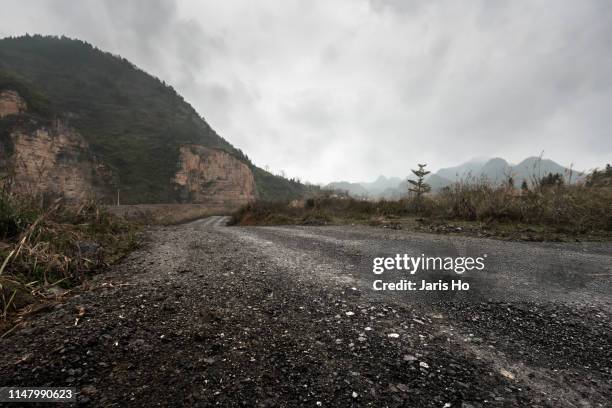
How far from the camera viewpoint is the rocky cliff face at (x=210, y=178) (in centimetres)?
4688

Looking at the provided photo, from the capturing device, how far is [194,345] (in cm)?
143

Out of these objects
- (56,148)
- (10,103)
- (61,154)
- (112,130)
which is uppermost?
(112,130)

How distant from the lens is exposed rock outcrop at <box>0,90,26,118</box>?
3033 centimetres

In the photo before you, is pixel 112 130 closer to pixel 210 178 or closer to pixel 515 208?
A: pixel 210 178

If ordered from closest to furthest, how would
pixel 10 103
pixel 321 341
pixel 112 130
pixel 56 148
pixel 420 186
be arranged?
1. pixel 321 341
2. pixel 420 186
3. pixel 10 103
4. pixel 56 148
5. pixel 112 130

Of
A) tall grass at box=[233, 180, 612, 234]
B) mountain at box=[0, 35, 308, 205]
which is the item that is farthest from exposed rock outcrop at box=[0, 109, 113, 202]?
tall grass at box=[233, 180, 612, 234]

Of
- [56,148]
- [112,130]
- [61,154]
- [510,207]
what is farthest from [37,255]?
[112,130]

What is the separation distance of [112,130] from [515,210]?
6662cm

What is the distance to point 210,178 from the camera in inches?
1975

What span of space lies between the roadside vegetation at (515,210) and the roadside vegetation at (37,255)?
6.31m

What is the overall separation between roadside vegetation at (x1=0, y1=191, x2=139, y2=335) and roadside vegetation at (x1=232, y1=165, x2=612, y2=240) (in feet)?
20.7

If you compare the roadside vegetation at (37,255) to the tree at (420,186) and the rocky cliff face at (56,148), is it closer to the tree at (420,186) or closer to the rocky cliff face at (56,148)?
the tree at (420,186)

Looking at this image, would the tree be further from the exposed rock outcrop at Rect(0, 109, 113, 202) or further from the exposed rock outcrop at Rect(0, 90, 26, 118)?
the exposed rock outcrop at Rect(0, 90, 26, 118)

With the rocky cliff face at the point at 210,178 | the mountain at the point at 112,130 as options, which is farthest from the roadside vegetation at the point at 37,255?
the rocky cliff face at the point at 210,178
